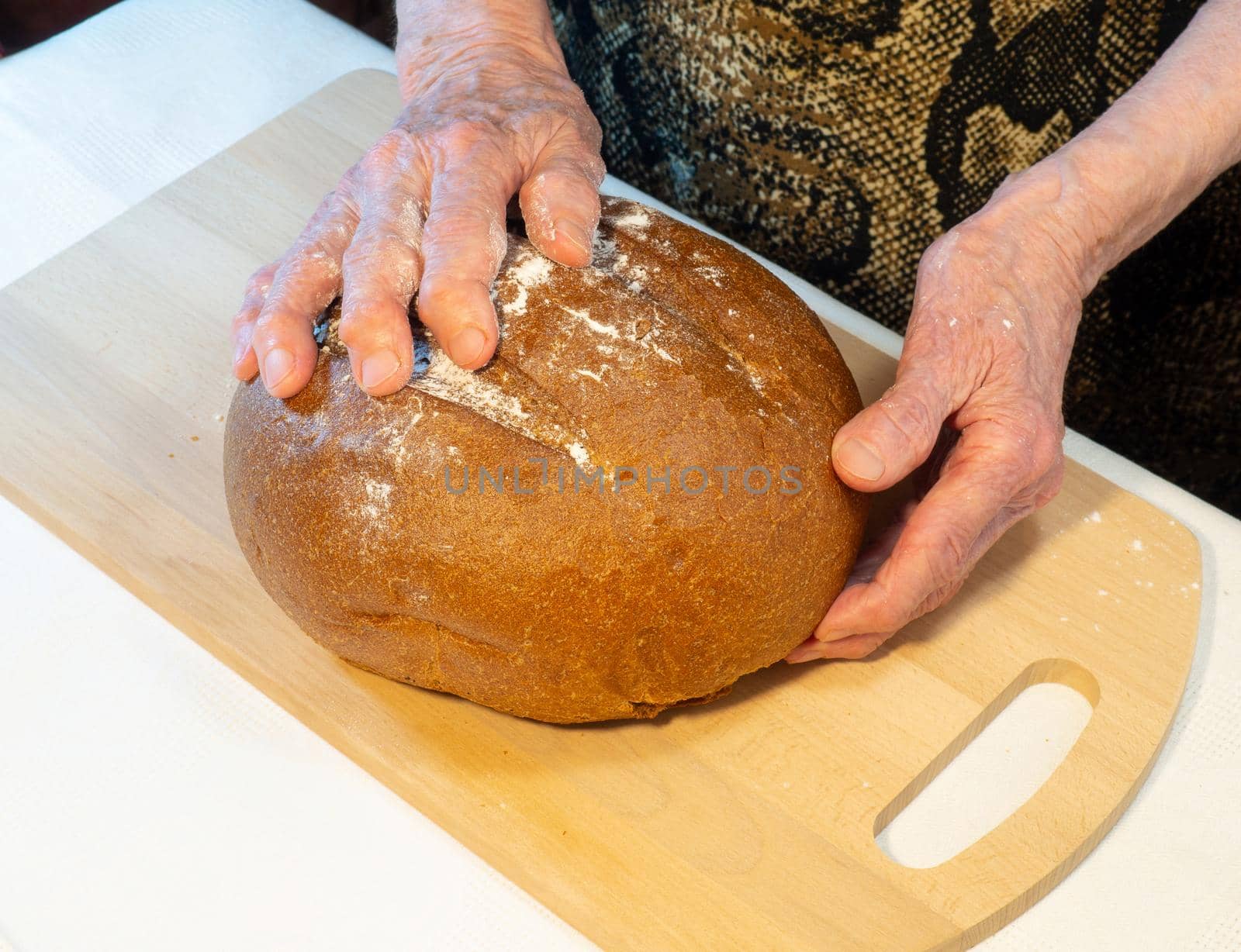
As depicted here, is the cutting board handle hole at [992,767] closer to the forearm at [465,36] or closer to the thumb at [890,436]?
the thumb at [890,436]

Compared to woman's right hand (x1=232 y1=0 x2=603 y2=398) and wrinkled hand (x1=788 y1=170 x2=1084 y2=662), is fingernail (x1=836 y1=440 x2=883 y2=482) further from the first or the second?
woman's right hand (x1=232 y1=0 x2=603 y2=398)

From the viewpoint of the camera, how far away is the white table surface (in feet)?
4.73

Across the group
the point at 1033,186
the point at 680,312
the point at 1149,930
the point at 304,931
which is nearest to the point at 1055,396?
the point at 1033,186

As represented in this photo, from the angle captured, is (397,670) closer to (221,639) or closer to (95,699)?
(221,639)

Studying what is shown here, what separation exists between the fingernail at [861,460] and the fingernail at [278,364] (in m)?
0.69

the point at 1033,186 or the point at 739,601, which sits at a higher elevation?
the point at 1033,186

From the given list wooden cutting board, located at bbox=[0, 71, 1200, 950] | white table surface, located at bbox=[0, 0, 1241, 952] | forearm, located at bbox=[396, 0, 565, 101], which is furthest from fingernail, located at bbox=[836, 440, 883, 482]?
forearm, located at bbox=[396, 0, 565, 101]

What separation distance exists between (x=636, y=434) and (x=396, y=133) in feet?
1.89

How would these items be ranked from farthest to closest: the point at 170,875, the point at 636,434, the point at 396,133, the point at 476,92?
the point at 476,92, the point at 396,133, the point at 170,875, the point at 636,434

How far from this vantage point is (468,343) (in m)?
1.36

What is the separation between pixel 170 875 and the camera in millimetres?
1466

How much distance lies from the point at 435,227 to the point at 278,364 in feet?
0.85

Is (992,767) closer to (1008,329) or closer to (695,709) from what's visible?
(695,709)

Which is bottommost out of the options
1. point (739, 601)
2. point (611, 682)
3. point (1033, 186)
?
point (611, 682)
